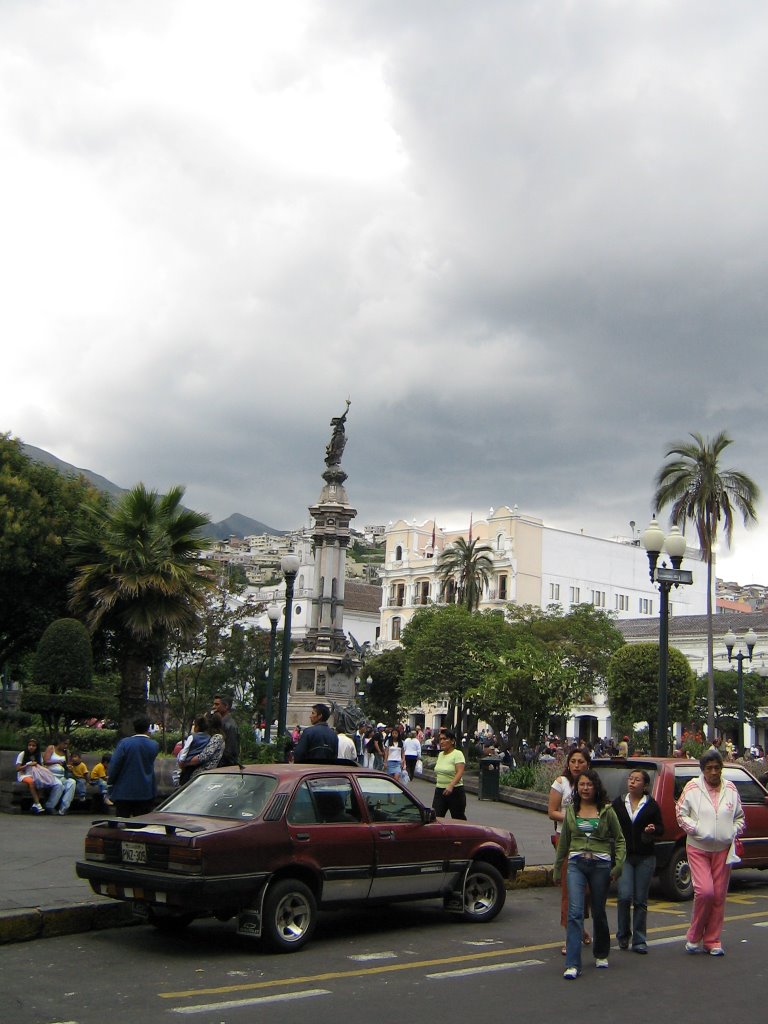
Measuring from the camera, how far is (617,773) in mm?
12922

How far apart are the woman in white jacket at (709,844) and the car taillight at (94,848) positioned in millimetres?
4860

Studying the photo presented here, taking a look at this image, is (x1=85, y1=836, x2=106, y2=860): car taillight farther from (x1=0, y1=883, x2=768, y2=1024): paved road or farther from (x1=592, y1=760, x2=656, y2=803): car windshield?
(x1=592, y1=760, x2=656, y2=803): car windshield

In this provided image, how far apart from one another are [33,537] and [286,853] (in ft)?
68.5

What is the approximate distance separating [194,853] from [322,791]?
1.51m

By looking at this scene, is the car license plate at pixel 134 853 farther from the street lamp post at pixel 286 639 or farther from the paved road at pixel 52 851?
the street lamp post at pixel 286 639

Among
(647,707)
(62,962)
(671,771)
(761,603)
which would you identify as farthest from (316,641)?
(761,603)

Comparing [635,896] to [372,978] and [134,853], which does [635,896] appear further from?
[134,853]

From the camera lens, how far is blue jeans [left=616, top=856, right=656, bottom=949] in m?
9.55

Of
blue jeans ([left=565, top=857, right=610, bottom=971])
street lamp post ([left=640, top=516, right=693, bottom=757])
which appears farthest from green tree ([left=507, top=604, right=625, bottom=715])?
blue jeans ([left=565, top=857, right=610, bottom=971])

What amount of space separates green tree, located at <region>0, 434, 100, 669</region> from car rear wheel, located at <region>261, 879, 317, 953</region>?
20.2 meters

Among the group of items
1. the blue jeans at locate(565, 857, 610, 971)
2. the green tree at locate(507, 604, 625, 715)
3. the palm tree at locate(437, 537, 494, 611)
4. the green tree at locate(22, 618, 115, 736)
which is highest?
the palm tree at locate(437, 537, 494, 611)

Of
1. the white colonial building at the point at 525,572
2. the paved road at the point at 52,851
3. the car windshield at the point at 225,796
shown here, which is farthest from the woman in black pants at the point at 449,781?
the white colonial building at the point at 525,572

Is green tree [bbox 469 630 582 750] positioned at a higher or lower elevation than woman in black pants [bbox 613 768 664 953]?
higher

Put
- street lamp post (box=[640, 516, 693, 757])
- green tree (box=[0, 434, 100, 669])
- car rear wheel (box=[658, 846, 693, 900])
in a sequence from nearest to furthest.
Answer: car rear wheel (box=[658, 846, 693, 900]) → street lamp post (box=[640, 516, 693, 757]) → green tree (box=[0, 434, 100, 669])
